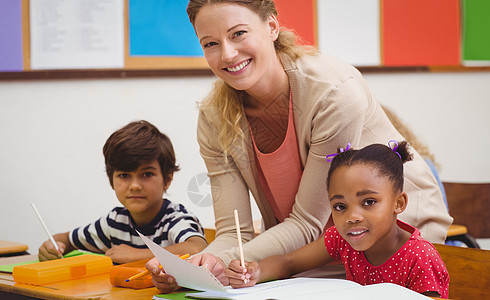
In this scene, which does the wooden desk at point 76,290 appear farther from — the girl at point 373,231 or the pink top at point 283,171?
the pink top at point 283,171

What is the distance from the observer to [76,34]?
9.63 feet

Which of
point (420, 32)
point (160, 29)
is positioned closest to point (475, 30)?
point (420, 32)

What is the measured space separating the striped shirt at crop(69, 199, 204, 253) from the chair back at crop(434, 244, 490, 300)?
0.74m

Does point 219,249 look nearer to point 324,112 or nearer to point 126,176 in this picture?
point 324,112

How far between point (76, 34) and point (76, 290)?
1956 millimetres

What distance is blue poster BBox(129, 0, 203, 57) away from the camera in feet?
9.89

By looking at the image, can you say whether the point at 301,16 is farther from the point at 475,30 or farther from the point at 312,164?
the point at 312,164

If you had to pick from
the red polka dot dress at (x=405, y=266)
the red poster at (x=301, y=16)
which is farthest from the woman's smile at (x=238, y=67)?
the red poster at (x=301, y=16)

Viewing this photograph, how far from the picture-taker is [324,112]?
4.58 feet

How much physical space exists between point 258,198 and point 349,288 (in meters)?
0.66

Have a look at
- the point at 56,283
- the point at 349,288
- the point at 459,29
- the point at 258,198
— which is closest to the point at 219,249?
the point at 258,198

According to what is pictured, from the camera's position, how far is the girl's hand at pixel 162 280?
1.14 meters

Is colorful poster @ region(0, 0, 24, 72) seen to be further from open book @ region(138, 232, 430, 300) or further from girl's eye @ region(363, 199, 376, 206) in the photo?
girl's eye @ region(363, 199, 376, 206)

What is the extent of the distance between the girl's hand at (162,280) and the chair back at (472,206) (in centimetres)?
175
